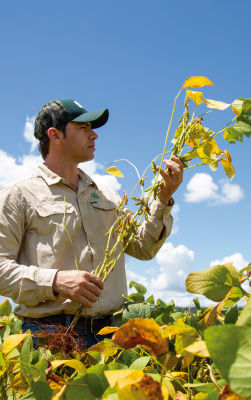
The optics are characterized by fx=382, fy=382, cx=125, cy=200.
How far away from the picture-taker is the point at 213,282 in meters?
0.76

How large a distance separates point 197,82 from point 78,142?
1388 millimetres

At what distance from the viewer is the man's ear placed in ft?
8.21

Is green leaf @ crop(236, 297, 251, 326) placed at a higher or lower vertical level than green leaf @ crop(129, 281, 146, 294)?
higher

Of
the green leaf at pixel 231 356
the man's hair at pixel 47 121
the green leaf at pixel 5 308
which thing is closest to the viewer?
the green leaf at pixel 231 356

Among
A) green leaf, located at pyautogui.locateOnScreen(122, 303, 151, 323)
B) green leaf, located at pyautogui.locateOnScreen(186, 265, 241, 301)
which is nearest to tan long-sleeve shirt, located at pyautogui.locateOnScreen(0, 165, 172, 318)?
green leaf, located at pyautogui.locateOnScreen(122, 303, 151, 323)

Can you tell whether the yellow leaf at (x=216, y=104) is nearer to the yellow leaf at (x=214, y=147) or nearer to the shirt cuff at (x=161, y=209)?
the yellow leaf at (x=214, y=147)

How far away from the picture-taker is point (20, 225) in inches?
83.3

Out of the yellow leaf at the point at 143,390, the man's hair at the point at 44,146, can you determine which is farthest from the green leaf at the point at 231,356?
the man's hair at the point at 44,146

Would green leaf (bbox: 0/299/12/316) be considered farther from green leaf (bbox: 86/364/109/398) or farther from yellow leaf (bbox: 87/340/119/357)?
green leaf (bbox: 86/364/109/398)

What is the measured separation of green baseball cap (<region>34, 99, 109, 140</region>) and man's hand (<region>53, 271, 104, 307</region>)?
1177mm

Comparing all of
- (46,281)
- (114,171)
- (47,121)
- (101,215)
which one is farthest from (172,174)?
(47,121)

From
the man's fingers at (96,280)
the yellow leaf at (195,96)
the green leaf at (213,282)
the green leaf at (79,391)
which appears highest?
the yellow leaf at (195,96)

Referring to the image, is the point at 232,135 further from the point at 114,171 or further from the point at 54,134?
the point at 54,134

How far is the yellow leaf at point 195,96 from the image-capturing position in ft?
4.10
